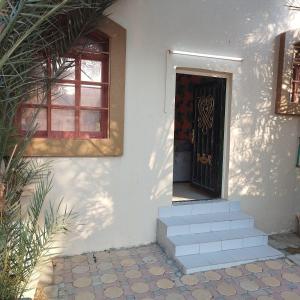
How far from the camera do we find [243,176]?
16.3 ft

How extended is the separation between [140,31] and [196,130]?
2.39 meters

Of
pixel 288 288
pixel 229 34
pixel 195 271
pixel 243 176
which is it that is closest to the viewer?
pixel 288 288

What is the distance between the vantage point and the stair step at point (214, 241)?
3869 mm

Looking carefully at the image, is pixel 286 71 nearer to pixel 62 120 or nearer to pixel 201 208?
pixel 201 208

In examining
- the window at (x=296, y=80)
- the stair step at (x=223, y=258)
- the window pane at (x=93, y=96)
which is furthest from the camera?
the window at (x=296, y=80)

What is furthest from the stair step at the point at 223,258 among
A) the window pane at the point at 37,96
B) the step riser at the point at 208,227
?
the window pane at the point at 37,96

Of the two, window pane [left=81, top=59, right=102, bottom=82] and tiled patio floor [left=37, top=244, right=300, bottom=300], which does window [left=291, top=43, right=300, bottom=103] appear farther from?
window pane [left=81, top=59, right=102, bottom=82]

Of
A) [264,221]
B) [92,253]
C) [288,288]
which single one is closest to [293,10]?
[264,221]

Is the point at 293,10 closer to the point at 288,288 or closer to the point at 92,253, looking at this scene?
the point at 288,288

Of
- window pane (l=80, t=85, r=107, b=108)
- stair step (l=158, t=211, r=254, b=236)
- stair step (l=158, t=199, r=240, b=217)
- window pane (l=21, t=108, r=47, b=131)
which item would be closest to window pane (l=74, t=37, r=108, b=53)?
window pane (l=80, t=85, r=107, b=108)

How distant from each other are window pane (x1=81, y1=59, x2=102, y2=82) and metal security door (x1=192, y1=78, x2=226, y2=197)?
2030mm

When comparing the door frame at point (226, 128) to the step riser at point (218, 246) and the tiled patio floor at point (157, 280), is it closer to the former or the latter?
the step riser at point (218, 246)

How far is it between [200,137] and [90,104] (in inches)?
95.3

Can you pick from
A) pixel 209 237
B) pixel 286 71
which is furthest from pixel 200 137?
pixel 209 237
